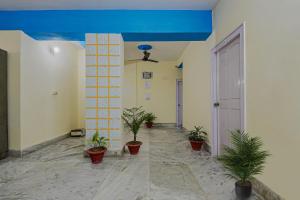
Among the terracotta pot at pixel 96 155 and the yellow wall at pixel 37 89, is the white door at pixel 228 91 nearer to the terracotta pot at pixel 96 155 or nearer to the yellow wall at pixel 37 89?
the terracotta pot at pixel 96 155

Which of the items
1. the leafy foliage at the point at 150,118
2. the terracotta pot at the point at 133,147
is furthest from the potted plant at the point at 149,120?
the terracotta pot at the point at 133,147

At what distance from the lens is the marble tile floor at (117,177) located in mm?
1769

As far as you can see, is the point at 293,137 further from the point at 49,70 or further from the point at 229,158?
the point at 49,70

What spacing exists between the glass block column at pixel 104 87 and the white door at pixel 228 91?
1.63 metres

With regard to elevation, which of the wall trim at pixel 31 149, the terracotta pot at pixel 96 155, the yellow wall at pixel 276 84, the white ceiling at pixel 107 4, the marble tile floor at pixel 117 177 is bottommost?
the marble tile floor at pixel 117 177

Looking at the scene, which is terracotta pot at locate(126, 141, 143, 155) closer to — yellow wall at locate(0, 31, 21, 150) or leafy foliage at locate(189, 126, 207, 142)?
leafy foliage at locate(189, 126, 207, 142)

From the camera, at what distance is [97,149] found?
2707 mm

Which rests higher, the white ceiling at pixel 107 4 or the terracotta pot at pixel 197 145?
the white ceiling at pixel 107 4

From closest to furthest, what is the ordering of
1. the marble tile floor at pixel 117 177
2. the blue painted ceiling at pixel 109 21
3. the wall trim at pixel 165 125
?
the marble tile floor at pixel 117 177
the blue painted ceiling at pixel 109 21
the wall trim at pixel 165 125

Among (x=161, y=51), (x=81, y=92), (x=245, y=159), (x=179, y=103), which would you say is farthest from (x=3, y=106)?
(x=179, y=103)

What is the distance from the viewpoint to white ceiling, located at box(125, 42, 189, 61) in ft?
15.3

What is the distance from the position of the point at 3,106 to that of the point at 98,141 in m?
1.70

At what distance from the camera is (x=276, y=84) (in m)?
1.52

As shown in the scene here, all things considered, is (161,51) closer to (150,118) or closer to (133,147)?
(150,118)
